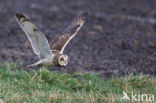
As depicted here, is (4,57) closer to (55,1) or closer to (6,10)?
→ (6,10)

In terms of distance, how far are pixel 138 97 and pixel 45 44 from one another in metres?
2.20

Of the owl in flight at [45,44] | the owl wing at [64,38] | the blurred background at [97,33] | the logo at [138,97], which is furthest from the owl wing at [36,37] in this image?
the logo at [138,97]

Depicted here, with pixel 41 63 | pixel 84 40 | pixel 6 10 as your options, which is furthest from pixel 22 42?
pixel 6 10

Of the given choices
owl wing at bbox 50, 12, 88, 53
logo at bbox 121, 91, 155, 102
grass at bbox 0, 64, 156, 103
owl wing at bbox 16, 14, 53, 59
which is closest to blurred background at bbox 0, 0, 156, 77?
owl wing at bbox 50, 12, 88, 53

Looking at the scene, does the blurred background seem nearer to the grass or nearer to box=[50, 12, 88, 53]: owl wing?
box=[50, 12, 88, 53]: owl wing

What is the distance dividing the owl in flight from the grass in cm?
30

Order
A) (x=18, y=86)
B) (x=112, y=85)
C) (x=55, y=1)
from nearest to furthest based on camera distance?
(x=18, y=86), (x=112, y=85), (x=55, y=1)

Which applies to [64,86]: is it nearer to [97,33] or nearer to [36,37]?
[36,37]

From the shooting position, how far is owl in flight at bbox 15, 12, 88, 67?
8641mm

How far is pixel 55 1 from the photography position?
2327cm

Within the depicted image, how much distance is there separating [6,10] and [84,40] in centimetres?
607

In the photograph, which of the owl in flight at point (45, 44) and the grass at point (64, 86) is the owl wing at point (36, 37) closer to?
the owl in flight at point (45, 44)

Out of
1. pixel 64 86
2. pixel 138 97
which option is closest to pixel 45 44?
pixel 64 86

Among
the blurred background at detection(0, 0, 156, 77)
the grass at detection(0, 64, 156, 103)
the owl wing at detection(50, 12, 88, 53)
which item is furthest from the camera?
the blurred background at detection(0, 0, 156, 77)
